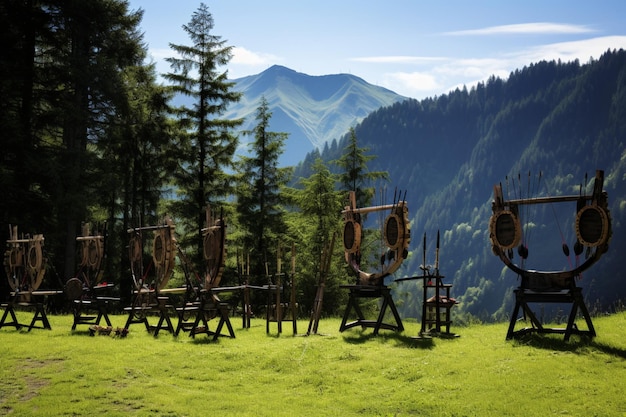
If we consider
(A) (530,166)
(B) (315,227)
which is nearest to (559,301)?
(B) (315,227)

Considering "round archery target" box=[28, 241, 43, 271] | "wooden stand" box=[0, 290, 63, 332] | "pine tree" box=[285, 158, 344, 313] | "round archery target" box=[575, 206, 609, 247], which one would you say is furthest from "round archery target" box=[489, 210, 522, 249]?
"pine tree" box=[285, 158, 344, 313]

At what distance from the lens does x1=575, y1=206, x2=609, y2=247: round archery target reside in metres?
12.5

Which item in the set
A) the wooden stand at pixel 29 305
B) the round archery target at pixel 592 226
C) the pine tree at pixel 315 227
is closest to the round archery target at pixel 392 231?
the round archery target at pixel 592 226

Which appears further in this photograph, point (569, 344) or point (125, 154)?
point (125, 154)

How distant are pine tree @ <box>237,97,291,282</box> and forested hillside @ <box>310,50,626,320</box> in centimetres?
6691

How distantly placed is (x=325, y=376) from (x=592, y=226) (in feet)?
20.7

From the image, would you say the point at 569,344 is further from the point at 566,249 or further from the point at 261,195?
the point at 261,195

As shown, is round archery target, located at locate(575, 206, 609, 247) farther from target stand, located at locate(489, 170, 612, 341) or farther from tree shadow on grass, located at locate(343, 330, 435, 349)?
tree shadow on grass, located at locate(343, 330, 435, 349)

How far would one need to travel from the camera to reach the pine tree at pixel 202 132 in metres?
33.8

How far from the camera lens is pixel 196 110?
35.0m

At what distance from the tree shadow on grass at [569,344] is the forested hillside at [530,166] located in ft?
285

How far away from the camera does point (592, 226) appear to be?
41.8 ft

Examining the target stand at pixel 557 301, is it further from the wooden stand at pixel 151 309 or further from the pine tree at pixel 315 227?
the pine tree at pixel 315 227

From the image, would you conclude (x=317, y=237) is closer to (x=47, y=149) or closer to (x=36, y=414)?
(x=47, y=149)
